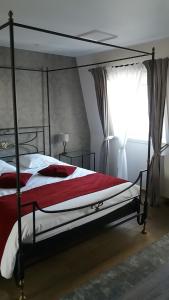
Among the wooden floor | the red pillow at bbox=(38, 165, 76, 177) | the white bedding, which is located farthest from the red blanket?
the wooden floor

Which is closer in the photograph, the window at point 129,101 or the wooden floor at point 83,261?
the wooden floor at point 83,261

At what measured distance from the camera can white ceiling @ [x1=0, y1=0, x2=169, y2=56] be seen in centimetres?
253

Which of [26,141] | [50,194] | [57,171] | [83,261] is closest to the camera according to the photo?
[83,261]

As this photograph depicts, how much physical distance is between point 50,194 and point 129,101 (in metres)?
2.44

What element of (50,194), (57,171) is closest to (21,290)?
(50,194)

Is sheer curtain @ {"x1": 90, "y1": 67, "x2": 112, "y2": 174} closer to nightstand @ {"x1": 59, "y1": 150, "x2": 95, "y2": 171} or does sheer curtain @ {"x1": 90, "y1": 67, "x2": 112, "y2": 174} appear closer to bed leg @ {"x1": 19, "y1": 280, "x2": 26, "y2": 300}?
nightstand @ {"x1": 59, "y1": 150, "x2": 95, "y2": 171}

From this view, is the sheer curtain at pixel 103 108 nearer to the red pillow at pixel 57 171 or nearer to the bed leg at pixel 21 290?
the red pillow at pixel 57 171

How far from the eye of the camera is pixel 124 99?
4711mm

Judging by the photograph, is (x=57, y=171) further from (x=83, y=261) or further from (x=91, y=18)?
(x=91, y=18)

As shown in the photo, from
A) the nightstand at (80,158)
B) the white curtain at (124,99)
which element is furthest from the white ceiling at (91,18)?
the nightstand at (80,158)

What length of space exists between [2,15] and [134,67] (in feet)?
7.83

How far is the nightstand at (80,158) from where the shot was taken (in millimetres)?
5307

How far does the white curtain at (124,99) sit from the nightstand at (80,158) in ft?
2.92

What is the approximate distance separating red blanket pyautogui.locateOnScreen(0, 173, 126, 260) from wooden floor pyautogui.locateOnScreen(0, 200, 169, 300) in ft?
1.52
